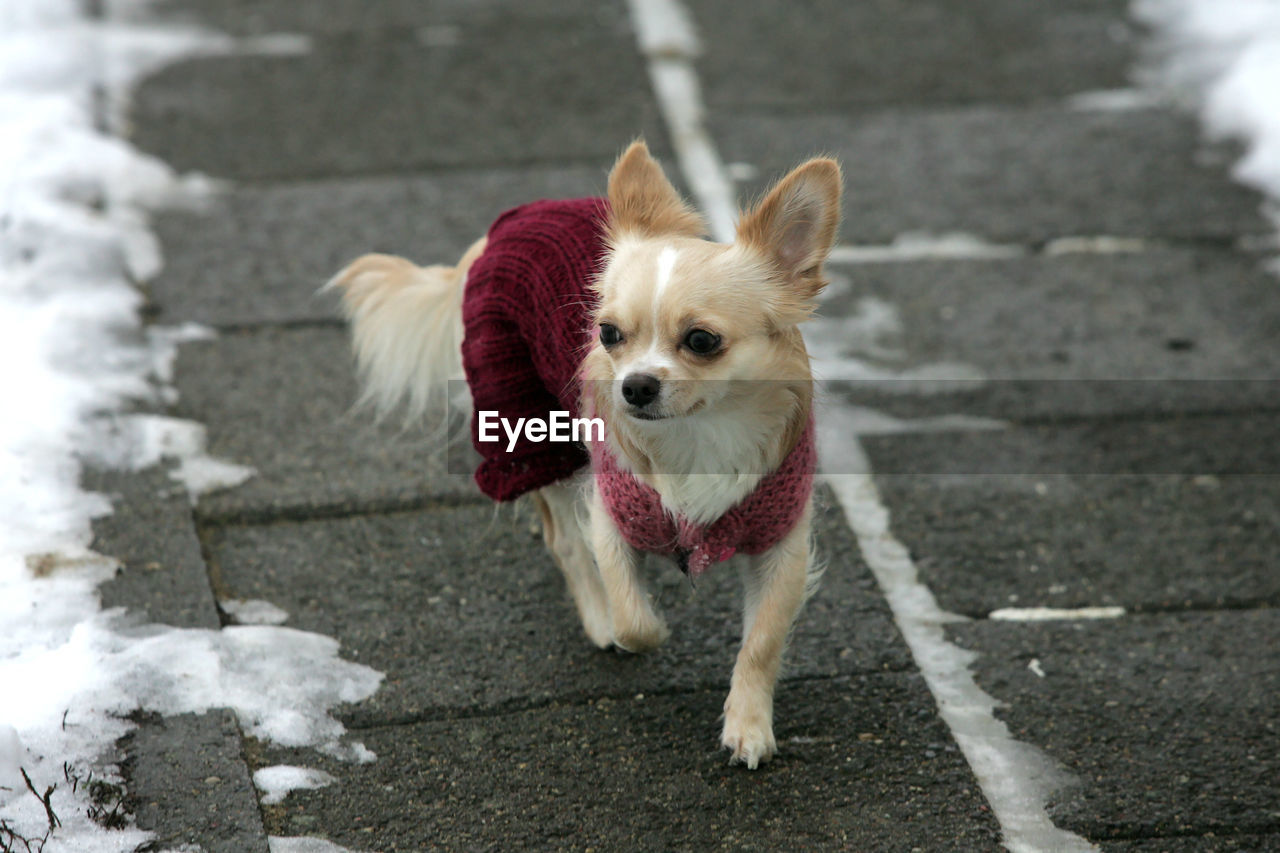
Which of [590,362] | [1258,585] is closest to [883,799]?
[590,362]

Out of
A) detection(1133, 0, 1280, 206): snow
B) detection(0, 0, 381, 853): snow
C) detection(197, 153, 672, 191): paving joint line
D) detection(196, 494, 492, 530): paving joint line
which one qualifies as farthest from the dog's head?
detection(1133, 0, 1280, 206): snow

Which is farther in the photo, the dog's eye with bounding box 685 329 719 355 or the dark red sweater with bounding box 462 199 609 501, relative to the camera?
the dark red sweater with bounding box 462 199 609 501

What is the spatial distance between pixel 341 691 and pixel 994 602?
1687 mm

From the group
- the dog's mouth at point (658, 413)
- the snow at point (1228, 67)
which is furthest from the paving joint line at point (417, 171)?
the dog's mouth at point (658, 413)

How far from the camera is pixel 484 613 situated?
11.9 feet

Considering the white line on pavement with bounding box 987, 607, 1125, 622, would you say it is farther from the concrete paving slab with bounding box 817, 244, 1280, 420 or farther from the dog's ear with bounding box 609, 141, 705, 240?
the dog's ear with bounding box 609, 141, 705, 240

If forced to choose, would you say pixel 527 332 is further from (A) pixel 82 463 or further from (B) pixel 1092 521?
(B) pixel 1092 521

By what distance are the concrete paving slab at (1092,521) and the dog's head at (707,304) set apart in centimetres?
113

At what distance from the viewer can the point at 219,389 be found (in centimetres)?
463

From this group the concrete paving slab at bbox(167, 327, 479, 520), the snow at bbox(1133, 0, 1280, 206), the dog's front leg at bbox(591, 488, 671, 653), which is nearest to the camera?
the dog's front leg at bbox(591, 488, 671, 653)

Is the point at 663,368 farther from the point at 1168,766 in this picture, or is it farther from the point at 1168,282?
the point at 1168,282

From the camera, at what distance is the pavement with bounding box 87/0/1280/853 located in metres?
3.01

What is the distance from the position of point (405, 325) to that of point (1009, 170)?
3.31 metres

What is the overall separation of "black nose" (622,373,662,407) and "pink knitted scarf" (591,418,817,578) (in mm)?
337
